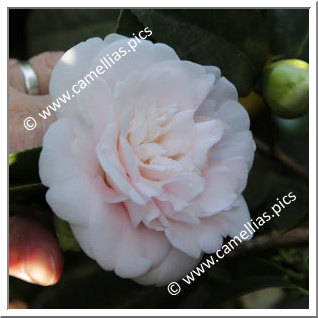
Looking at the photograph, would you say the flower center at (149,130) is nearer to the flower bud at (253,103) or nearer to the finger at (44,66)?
the flower bud at (253,103)

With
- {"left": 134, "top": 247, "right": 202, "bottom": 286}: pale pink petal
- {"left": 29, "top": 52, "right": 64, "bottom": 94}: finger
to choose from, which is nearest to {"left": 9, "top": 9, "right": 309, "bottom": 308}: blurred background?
{"left": 29, "top": 52, "right": 64, "bottom": 94}: finger

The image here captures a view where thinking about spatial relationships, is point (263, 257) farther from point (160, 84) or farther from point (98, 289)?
point (160, 84)

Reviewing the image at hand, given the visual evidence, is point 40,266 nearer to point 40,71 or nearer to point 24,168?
point 24,168

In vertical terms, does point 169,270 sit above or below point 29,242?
above

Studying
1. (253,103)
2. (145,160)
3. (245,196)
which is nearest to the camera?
(145,160)

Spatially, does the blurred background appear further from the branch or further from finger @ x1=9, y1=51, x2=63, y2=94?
finger @ x1=9, y1=51, x2=63, y2=94

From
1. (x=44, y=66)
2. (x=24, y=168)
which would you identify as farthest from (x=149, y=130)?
(x=44, y=66)
